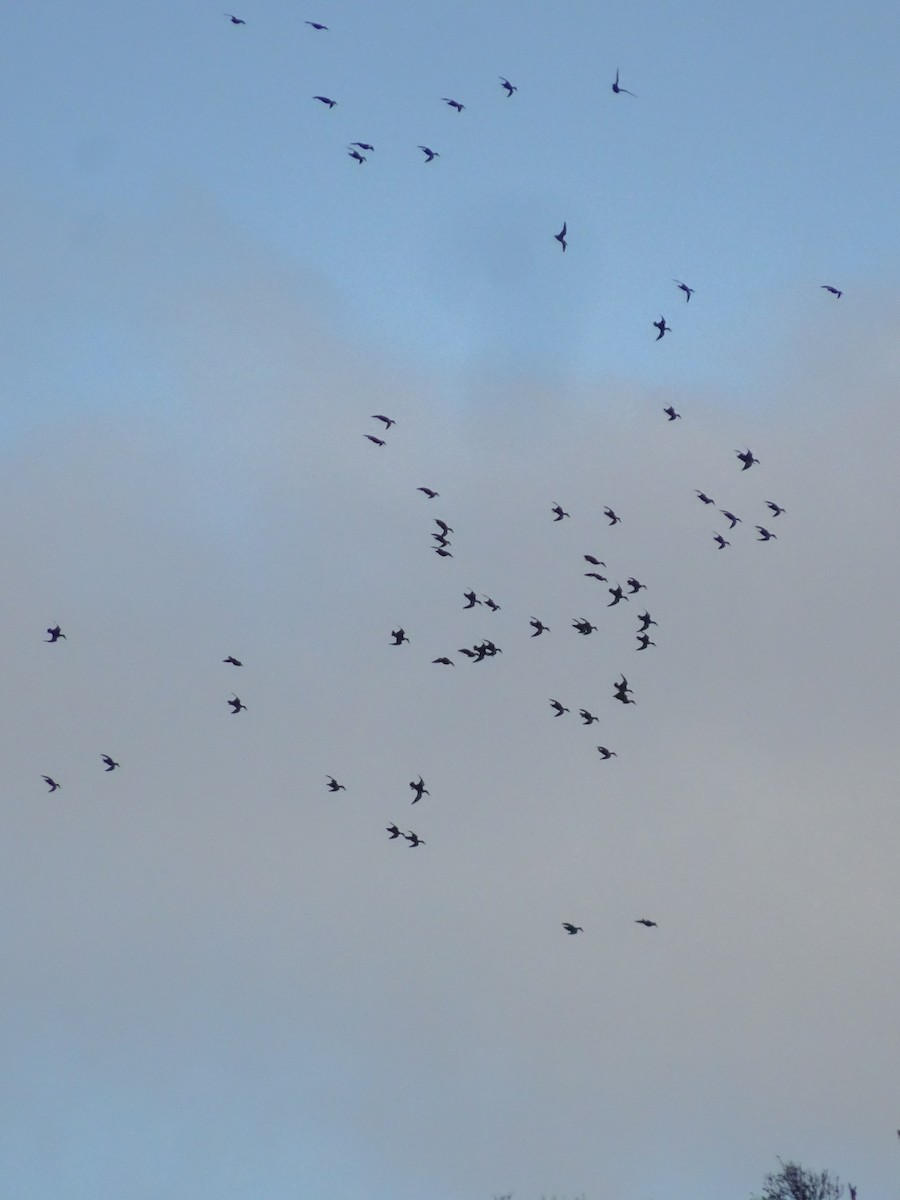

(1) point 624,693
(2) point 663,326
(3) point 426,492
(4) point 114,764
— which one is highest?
(2) point 663,326

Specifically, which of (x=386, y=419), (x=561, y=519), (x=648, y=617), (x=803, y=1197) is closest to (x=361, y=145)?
(x=386, y=419)

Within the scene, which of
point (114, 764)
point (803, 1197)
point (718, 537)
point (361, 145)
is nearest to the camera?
point (361, 145)

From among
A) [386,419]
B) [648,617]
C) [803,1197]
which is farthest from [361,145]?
[803,1197]

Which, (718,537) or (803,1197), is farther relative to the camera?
(803,1197)

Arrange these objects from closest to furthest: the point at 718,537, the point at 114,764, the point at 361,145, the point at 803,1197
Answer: the point at 361,145, the point at 114,764, the point at 718,537, the point at 803,1197

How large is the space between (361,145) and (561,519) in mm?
24317

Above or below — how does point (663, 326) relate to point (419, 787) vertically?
above

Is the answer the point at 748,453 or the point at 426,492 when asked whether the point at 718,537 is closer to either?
the point at 748,453

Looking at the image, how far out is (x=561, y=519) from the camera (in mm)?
107688

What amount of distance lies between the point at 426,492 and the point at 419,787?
16803mm

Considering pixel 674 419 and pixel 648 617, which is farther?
pixel 648 617

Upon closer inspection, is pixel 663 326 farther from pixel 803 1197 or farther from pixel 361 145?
pixel 803 1197

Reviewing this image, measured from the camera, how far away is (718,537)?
11138cm

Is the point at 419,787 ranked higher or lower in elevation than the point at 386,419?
lower
